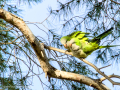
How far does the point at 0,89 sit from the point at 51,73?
437mm

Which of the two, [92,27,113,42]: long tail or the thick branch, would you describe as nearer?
the thick branch

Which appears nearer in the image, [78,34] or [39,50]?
[39,50]

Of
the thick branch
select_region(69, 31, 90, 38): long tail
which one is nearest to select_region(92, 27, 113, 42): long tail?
select_region(69, 31, 90, 38): long tail

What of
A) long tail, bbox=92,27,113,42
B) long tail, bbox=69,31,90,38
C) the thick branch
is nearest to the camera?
the thick branch

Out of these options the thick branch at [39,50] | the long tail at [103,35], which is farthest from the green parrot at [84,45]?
the thick branch at [39,50]

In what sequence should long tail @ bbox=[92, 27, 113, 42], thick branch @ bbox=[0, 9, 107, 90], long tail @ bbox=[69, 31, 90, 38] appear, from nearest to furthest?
thick branch @ bbox=[0, 9, 107, 90] → long tail @ bbox=[92, 27, 113, 42] → long tail @ bbox=[69, 31, 90, 38]

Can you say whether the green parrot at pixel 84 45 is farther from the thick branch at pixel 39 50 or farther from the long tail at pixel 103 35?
the thick branch at pixel 39 50

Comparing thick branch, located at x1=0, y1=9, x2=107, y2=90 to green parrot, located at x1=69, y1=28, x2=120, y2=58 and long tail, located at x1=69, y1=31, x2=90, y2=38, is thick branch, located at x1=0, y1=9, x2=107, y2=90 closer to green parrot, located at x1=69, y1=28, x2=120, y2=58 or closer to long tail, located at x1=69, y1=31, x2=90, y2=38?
green parrot, located at x1=69, y1=28, x2=120, y2=58

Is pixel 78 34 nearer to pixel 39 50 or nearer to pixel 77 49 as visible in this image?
pixel 77 49

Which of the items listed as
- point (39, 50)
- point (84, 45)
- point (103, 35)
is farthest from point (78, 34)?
point (39, 50)

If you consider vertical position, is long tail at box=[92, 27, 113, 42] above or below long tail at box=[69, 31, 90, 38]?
below

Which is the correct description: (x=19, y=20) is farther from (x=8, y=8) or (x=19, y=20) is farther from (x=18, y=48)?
(x=8, y=8)

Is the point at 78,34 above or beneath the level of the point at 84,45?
above

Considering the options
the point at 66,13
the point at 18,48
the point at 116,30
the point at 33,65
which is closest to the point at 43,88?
the point at 33,65
